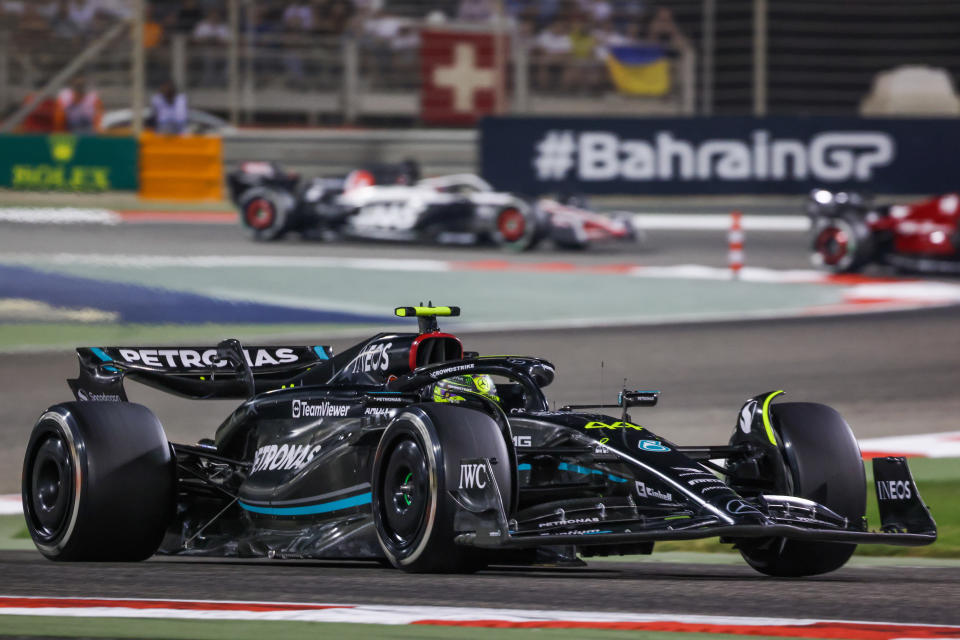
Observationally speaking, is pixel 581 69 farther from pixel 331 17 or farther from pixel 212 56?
pixel 212 56

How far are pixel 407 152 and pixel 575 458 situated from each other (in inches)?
899

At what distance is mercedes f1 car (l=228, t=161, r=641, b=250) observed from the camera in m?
24.0

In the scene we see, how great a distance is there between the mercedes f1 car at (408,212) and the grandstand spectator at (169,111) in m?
2.96

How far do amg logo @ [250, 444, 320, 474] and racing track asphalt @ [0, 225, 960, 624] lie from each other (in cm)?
42

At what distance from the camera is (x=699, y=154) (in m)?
27.3

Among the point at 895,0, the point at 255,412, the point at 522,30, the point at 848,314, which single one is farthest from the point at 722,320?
the point at 895,0

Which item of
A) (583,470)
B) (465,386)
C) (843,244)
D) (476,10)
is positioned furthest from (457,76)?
(583,470)

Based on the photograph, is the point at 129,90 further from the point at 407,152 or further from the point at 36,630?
the point at 36,630

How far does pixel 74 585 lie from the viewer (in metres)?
6.22

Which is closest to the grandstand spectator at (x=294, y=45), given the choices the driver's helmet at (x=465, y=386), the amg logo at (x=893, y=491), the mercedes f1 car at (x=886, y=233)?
the mercedes f1 car at (x=886, y=233)

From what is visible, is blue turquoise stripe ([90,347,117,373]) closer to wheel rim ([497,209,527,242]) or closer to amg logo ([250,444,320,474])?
amg logo ([250,444,320,474])

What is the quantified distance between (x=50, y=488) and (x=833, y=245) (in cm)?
1608

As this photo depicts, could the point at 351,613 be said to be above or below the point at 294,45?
below

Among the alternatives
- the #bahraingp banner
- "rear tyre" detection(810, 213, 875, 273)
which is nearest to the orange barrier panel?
the #bahraingp banner
